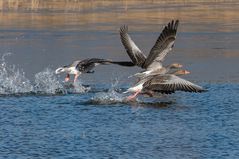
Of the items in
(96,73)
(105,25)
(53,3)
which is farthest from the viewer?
(53,3)

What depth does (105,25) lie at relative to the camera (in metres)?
32.6

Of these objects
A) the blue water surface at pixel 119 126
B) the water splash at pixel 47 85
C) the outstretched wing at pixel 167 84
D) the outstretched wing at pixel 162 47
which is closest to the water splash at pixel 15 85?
the water splash at pixel 47 85

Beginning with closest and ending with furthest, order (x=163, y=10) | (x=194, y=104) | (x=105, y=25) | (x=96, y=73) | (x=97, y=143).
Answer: (x=97, y=143), (x=194, y=104), (x=96, y=73), (x=105, y=25), (x=163, y=10)

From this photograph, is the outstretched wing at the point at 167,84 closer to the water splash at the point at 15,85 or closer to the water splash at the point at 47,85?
the water splash at the point at 47,85

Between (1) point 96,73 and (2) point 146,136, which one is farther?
(1) point 96,73

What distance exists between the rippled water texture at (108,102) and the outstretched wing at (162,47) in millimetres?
761

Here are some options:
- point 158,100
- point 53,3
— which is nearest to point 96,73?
point 158,100

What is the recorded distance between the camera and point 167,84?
1485 centimetres

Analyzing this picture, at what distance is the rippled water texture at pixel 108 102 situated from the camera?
36.4 ft

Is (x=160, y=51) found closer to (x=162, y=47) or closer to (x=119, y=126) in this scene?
(x=162, y=47)

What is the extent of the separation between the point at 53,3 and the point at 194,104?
104 ft

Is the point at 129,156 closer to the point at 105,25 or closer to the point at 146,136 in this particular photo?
the point at 146,136

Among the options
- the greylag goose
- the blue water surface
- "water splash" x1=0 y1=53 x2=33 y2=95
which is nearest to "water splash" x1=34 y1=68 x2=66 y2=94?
"water splash" x1=0 y1=53 x2=33 y2=95

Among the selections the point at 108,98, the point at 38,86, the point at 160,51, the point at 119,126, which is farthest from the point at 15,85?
the point at 119,126
